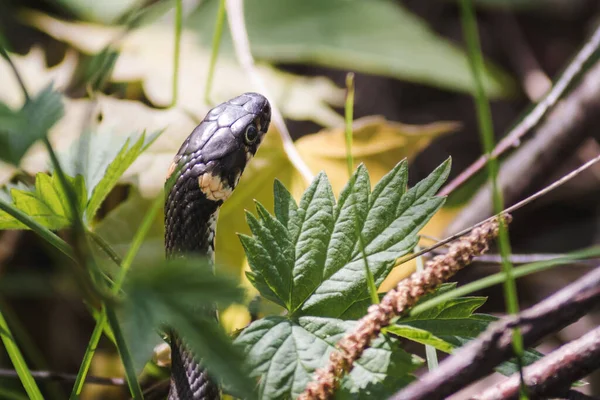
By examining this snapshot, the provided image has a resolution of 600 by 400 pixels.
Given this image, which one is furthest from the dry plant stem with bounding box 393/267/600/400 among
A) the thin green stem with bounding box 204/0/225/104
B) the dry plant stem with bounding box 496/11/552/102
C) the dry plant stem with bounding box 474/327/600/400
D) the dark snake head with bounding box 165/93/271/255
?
the dry plant stem with bounding box 496/11/552/102

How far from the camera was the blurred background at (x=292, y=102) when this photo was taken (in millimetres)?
1828

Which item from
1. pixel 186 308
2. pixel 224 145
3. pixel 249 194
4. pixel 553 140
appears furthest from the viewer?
pixel 553 140

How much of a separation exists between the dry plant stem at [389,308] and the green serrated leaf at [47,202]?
0.54 meters

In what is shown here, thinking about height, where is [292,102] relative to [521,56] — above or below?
below

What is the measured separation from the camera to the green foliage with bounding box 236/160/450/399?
103 cm

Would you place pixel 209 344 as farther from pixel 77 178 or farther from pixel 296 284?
pixel 77 178

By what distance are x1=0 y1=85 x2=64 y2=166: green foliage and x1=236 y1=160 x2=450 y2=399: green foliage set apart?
36 cm

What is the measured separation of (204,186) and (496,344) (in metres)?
0.88

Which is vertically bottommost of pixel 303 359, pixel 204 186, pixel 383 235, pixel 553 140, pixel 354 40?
pixel 303 359

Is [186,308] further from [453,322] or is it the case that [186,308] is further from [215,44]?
[215,44]

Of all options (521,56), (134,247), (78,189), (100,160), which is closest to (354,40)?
(521,56)

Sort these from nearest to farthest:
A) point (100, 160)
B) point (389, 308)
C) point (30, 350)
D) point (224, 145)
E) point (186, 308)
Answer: point (186, 308)
point (389, 308)
point (100, 160)
point (30, 350)
point (224, 145)

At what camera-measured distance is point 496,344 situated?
2.80ft

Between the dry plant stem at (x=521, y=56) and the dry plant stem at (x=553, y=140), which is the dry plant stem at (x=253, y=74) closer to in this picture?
the dry plant stem at (x=553, y=140)
